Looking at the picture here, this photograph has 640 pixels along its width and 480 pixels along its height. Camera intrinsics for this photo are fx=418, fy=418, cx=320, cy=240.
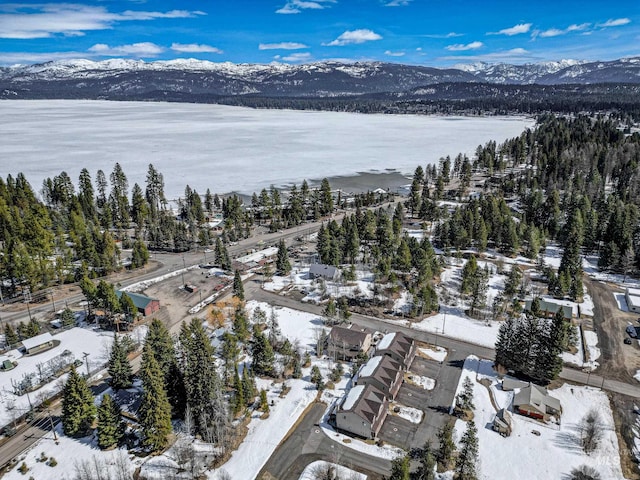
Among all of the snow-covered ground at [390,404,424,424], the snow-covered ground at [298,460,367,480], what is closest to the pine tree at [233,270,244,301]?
the snow-covered ground at [390,404,424,424]

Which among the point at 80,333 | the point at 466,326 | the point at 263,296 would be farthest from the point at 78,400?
the point at 466,326

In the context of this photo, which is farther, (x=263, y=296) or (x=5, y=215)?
(x=5, y=215)

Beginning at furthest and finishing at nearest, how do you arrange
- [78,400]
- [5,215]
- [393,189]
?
[393,189] → [5,215] → [78,400]

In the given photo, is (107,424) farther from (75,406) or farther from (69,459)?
(69,459)

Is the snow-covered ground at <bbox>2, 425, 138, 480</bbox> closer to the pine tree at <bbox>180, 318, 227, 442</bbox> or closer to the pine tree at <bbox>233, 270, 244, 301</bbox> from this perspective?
the pine tree at <bbox>180, 318, 227, 442</bbox>

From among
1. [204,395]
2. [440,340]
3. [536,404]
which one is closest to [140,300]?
[204,395]

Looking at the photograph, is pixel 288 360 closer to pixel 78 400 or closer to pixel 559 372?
pixel 78 400

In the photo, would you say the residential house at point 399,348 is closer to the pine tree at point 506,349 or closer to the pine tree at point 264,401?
the pine tree at point 506,349

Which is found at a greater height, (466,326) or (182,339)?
(182,339)
